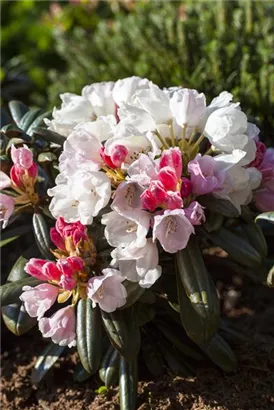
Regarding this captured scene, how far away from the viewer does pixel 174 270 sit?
222 centimetres

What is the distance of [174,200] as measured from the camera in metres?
1.91

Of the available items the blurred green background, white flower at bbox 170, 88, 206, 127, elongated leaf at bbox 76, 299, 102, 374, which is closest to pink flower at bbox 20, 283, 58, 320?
elongated leaf at bbox 76, 299, 102, 374

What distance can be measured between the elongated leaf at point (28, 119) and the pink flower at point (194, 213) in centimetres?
85

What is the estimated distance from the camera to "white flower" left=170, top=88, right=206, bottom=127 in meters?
2.06

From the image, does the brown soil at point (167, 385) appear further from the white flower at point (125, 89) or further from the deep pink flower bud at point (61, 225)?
the white flower at point (125, 89)

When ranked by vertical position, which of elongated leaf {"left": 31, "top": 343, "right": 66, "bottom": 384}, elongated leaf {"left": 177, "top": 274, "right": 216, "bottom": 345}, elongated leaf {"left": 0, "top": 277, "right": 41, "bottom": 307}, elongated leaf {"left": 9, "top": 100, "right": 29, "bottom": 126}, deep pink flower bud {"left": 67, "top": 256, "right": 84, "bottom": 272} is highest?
elongated leaf {"left": 9, "top": 100, "right": 29, "bottom": 126}

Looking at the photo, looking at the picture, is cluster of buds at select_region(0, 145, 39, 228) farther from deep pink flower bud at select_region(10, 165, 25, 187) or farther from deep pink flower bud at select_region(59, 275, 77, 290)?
deep pink flower bud at select_region(59, 275, 77, 290)

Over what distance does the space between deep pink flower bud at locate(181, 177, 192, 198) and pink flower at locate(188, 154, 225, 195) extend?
2 cm

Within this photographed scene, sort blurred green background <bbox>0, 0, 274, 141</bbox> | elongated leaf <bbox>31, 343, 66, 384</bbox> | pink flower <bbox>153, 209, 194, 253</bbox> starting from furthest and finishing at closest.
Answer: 1. blurred green background <bbox>0, 0, 274, 141</bbox>
2. elongated leaf <bbox>31, 343, 66, 384</bbox>
3. pink flower <bbox>153, 209, 194, 253</bbox>

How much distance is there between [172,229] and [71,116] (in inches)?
23.8

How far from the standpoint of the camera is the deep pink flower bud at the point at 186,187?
1952 mm

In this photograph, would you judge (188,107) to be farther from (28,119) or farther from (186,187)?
(28,119)

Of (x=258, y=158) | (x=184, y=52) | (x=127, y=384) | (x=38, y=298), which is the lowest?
(x=127, y=384)

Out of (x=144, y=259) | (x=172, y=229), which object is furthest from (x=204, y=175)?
(x=144, y=259)
